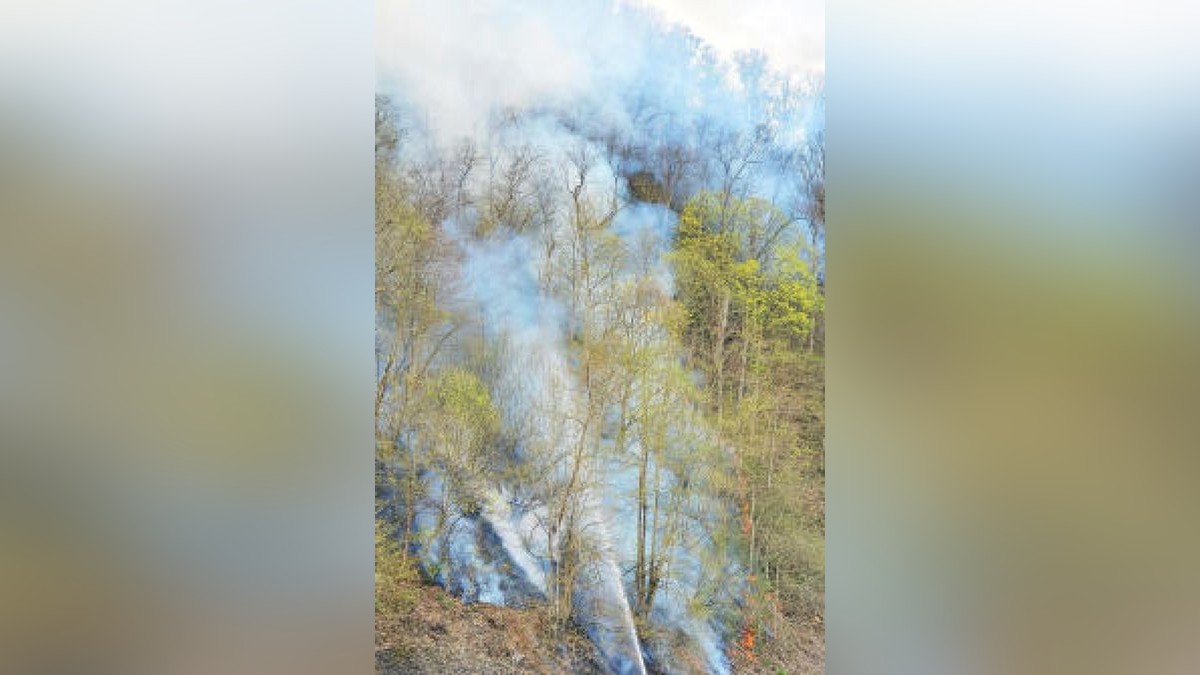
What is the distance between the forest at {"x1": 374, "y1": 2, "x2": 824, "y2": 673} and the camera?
2.73 m

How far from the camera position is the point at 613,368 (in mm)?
2770

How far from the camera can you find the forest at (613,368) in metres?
2.73

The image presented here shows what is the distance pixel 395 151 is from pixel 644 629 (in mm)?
1941

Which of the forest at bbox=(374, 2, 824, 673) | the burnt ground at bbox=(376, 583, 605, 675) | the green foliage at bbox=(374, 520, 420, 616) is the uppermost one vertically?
the forest at bbox=(374, 2, 824, 673)
